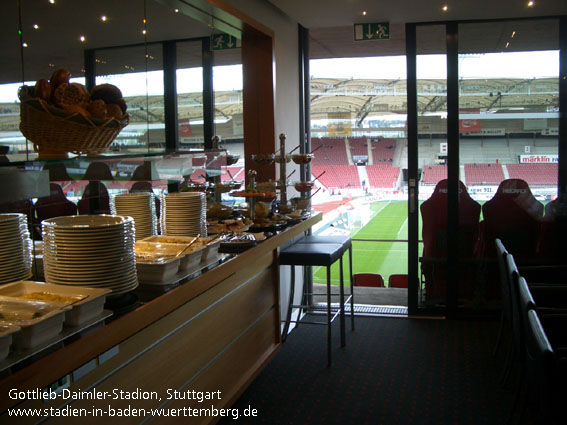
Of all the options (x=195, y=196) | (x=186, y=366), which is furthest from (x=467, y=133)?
(x=186, y=366)

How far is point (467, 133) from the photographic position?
493cm

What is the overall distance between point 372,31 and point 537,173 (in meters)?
1.86

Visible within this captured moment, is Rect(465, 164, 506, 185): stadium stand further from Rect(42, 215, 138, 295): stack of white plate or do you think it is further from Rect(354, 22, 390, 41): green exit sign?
Rect(42, 215, 138, 295): stack of white plate

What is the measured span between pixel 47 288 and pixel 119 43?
1.47 metres

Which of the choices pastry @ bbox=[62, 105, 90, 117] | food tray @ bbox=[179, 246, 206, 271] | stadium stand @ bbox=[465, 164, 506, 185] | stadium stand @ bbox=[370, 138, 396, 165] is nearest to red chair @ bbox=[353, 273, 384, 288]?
stadium stand @ bbox=[370, 138, 396, 165]

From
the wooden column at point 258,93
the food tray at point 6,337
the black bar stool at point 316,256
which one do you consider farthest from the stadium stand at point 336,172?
the food tray at point 6,337

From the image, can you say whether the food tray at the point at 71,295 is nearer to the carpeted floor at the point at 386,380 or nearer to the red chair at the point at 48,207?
the red chair at the point at 48,207

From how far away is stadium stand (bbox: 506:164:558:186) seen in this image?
4.83 metres

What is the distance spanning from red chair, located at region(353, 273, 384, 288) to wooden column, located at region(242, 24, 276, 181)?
3083 mm

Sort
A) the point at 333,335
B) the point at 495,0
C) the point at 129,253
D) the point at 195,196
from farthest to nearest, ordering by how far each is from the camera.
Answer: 1. the point at 333,335
2. the point at 495,0
3. the point at 195,196
4. the point at 129,253

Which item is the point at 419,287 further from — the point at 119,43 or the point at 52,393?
the point at 52,393

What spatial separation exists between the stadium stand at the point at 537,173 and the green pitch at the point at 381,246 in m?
12.3

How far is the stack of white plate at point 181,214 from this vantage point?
8.75 ft

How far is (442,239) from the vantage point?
16.5ft
